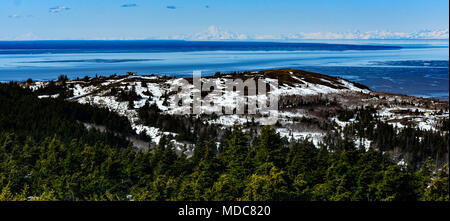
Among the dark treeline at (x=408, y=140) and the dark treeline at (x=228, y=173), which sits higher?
the dark treeline at (x=228, y=173)

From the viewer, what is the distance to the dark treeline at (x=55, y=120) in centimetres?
3834

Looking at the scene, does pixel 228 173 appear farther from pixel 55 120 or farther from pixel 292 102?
pixel 292 102

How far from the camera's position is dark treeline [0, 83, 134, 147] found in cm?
3834

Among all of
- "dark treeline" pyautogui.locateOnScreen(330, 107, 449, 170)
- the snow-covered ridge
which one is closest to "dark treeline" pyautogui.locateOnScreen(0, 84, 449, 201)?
"dark treeline" pyautogui.locateOnScreen(330, 107, 449, 170)

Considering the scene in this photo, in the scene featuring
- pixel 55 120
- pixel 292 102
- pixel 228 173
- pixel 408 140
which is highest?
pixel 55 120

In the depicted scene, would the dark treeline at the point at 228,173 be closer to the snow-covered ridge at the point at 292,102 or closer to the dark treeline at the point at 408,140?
the dark treeline at the point at 408,140

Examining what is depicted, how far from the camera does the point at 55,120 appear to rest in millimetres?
41844

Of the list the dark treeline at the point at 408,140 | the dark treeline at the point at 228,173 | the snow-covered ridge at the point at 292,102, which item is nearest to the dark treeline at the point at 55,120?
the dark treeline at the point at 228,173

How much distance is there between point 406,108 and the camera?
5781cm

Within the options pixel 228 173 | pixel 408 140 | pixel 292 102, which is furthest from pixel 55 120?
pixel 408 140
